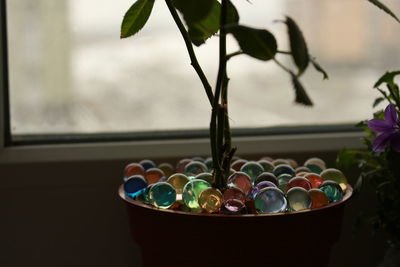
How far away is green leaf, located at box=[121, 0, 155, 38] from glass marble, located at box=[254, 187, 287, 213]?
0.23 m

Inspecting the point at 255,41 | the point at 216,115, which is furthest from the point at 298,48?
the point at 216,115

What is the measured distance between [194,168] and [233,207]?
144 mm

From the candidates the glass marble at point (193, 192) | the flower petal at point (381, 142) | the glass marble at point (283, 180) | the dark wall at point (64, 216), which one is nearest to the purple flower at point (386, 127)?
the flower petal at point (381, 142)

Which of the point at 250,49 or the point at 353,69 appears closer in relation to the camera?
the point at 250,49

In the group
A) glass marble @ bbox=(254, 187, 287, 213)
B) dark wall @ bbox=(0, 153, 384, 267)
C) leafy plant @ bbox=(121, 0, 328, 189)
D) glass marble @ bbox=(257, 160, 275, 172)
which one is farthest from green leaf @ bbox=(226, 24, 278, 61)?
dark wall @ bbox=(0, 153, 384, 267)

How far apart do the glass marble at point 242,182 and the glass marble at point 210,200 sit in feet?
0.18

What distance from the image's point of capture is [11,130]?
35.4 inches

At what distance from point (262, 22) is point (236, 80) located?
0.10m

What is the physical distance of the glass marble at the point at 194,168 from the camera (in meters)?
0.74

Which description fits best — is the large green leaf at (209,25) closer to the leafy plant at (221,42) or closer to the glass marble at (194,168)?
the leafy plant at (221,42)

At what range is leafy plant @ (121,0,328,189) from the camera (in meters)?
0.51

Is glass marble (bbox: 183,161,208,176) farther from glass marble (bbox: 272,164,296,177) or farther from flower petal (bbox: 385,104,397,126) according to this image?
flower petal (bbox: 385,104,397,126)

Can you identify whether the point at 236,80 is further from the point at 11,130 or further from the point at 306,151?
the point at 11,130

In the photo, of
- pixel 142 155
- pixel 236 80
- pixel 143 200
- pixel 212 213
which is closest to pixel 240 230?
pixel 212 213
